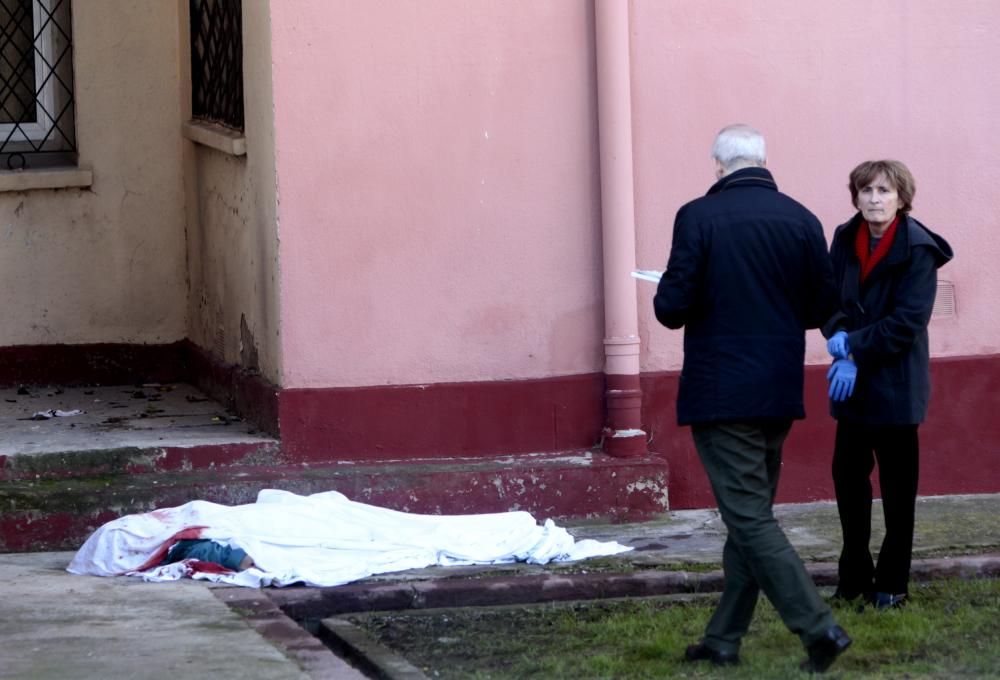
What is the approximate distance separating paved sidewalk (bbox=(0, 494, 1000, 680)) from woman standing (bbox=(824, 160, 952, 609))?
0.54 meters

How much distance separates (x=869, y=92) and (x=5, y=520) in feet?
14.3

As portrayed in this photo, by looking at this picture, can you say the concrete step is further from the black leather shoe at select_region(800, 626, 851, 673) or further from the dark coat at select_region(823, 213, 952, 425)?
the black leather shoe at select_region(800, 626, 851, 673)

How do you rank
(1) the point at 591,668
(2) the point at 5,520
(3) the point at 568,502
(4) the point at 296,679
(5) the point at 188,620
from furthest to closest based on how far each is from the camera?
(3) the point at 568,502 → (2) the point at 5,520 → (5) the point at 188,620 → (1) the point at 591,668 → (4) the point at 296,679

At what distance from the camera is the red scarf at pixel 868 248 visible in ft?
20.4

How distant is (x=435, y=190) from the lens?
7688mm

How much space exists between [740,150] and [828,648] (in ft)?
5.23

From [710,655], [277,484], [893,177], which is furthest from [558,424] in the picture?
[710,655]

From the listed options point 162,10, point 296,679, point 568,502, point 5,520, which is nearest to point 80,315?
point 162,10

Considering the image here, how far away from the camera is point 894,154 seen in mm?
8125

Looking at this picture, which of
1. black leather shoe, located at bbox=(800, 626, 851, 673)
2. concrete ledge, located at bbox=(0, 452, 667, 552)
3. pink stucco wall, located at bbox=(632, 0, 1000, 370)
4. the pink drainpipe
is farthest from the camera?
pink stucco wall, located at bbox=(632, 0, 1000, 370)

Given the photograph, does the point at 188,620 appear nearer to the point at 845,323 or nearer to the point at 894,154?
the point at 845,323

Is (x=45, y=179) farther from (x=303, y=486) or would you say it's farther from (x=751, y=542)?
(x=751, y=542)

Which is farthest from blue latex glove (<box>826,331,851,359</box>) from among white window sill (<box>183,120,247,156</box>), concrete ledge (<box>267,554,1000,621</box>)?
white window sill (<box>183,120,247,156</box>)

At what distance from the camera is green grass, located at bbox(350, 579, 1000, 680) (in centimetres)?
556
